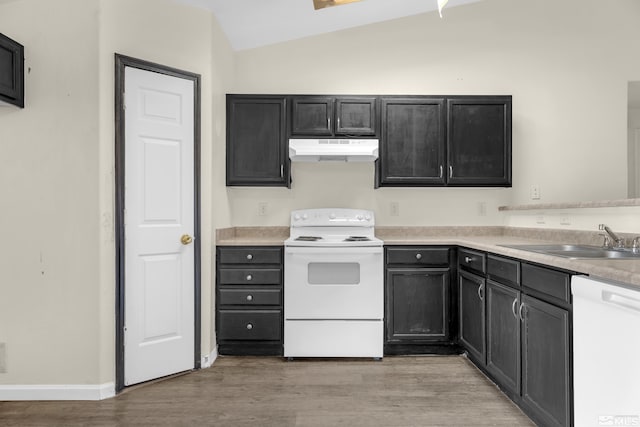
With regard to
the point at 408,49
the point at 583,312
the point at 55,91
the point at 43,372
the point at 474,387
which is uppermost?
the point at 408,49

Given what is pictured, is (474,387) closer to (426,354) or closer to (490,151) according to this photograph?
(426,354)

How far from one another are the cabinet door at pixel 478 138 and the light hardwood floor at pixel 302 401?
1534mm

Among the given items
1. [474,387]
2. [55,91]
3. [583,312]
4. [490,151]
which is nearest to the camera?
[583,312]

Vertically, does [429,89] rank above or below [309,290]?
above

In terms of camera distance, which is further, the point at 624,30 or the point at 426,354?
the point at 624,30

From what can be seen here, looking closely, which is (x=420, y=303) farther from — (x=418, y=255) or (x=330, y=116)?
(x=330, y=116)

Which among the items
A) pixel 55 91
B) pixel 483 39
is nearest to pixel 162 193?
pixel 55 91

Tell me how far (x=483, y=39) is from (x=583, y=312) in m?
2.88

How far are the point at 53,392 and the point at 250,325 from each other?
1267 millimetres

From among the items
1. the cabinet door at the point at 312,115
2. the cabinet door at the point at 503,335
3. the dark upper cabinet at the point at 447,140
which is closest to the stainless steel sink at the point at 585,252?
the cabinet door at the point at 503,335

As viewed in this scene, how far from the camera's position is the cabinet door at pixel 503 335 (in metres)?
2.16

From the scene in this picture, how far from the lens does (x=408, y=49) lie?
3.58m

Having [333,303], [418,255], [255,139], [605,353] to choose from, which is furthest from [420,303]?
[255,139]

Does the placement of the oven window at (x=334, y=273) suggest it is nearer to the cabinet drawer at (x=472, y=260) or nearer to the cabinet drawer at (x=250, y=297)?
the cabinet drawer at (x=250, y=297)
